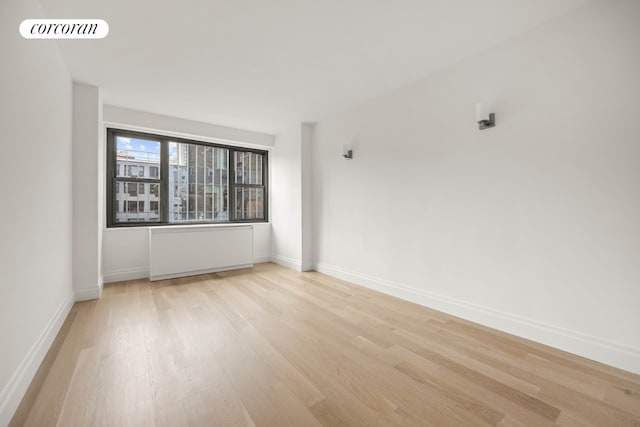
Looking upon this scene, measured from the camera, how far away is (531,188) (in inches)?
87.7

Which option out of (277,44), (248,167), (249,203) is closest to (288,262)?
(249,203)

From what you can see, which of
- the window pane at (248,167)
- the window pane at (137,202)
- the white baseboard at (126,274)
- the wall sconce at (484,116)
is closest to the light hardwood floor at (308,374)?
the white baseboard at (126,274)

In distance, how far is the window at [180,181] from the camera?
13.7ft

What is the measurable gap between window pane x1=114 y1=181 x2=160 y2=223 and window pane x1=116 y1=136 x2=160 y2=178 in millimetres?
172

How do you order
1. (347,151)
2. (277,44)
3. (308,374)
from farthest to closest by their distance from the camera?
(347,151), (277,44), (308,374)

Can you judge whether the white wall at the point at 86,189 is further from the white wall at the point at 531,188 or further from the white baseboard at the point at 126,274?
the white wall at the point at 531,188

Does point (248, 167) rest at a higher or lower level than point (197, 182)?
higher

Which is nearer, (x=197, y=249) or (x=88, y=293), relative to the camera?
(x=88, y=293)

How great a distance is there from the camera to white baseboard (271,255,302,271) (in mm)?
4642

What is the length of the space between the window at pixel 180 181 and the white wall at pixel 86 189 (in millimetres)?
1030

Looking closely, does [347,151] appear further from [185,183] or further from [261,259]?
[185,183]

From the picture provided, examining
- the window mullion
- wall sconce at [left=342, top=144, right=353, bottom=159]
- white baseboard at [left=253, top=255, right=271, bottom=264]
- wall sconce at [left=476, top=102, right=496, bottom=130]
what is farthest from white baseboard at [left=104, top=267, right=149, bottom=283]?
wall sconce at [left=476, top=102, right=496, bottom=130]

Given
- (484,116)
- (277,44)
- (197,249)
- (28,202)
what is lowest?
(197,249)

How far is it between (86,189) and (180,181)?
1.62 meters
